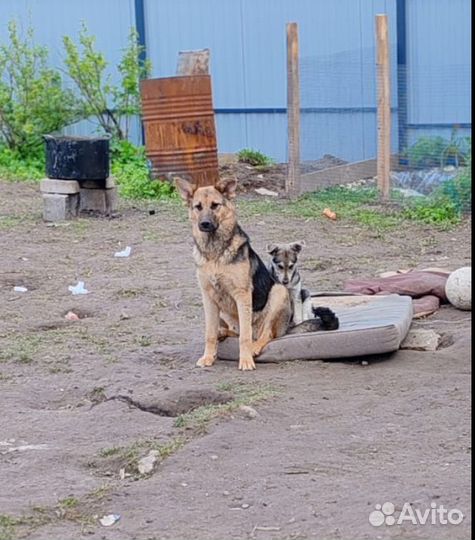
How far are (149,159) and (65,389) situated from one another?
873 centimetres

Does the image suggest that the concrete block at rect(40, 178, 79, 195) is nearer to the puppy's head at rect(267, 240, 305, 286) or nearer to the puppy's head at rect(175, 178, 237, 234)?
the puppy's head at rect(267, 240, 305, 286)

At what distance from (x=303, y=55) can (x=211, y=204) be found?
11035mm

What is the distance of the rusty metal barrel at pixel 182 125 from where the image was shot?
15.0m

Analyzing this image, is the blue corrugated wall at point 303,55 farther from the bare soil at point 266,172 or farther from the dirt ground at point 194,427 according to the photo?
the dirt ground at point 194,427

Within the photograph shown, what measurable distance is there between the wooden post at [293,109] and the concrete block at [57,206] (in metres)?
2.96

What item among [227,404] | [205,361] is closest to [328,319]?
[205,361]

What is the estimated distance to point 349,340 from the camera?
23.6 ft

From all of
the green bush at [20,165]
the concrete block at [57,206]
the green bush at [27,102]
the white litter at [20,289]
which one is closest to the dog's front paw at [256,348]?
the white litter at [20,289]

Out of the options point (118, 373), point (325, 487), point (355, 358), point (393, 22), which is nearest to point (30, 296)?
point (118, 373)

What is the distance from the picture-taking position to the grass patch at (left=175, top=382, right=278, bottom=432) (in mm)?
6086

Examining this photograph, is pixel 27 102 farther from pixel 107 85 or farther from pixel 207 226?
pixel 207 226

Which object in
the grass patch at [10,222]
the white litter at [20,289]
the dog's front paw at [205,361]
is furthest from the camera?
the grass patch at [10,222]

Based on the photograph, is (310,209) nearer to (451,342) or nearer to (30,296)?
(30,296)

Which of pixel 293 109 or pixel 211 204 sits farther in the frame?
pixel 293 109
